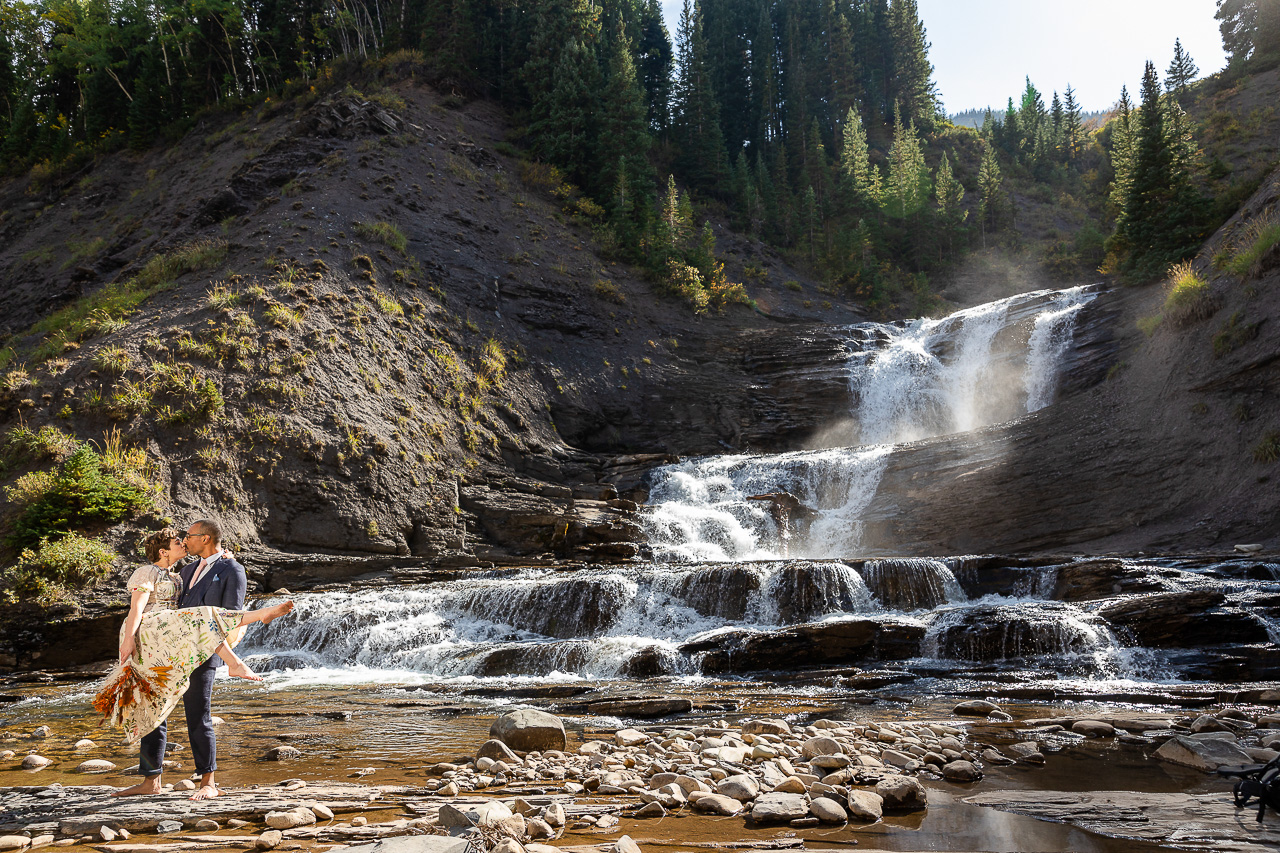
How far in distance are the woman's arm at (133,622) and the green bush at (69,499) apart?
1461cm

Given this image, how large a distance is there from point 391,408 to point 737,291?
2361 centimetres

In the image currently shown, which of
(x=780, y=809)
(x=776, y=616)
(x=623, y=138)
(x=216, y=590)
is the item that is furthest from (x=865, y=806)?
(x=623, y=138)

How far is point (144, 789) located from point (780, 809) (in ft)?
14.9

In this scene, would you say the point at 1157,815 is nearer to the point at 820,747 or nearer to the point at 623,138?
the point at 820,747

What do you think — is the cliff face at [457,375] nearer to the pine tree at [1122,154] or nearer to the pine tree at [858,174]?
the pine tree at [1122,154]

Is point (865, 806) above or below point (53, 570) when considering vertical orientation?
below

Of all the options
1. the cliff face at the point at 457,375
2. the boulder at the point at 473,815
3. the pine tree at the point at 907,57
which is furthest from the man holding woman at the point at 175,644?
the pine tree at the point at 907,57

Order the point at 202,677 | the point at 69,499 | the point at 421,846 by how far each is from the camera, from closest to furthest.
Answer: the point at 421,846
the point at 202,677
the point at 69,499

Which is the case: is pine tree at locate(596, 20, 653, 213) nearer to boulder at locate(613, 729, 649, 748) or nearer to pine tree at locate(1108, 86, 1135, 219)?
pine tree at locate(1108, 86, 1135, 219)

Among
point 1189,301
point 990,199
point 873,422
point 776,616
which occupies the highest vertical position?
point 990,199

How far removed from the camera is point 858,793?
492cm

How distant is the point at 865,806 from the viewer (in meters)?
4.71

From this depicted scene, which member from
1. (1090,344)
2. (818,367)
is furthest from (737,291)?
(1090,344)

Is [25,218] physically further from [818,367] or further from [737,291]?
[818,367]
